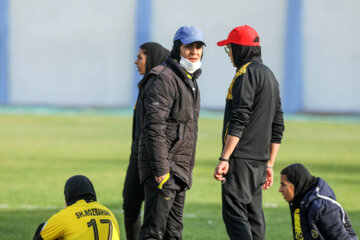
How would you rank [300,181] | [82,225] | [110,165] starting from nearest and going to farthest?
[82,225] < [300,181] < [110,165]

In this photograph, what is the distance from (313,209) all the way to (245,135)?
0.84 m

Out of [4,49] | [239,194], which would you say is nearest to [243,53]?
[239,194]

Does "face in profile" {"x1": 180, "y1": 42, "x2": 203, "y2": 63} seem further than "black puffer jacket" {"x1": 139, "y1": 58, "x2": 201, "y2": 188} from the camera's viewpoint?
Yes

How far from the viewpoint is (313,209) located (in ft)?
20.5

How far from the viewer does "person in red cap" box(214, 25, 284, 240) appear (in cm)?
594

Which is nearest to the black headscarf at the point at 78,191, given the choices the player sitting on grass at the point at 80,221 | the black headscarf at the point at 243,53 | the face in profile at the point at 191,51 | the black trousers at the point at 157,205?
the player sitting on grass at the point at 80,221

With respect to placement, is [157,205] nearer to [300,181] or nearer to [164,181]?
[164,181]

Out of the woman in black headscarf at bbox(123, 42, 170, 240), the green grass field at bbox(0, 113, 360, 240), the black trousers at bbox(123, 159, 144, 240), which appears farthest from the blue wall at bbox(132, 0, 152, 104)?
the black trousers at bbox(123, 159, 144, 240)

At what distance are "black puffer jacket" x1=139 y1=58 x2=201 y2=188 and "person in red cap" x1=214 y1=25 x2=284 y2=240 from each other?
1.06 ft

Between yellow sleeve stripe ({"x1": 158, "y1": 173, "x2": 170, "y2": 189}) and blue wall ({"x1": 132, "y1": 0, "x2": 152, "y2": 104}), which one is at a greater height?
yellow sleeve stripe ({"x1": 158, "y1": 173, "x2": 170, "y2": 189})

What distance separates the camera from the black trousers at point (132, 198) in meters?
7.07

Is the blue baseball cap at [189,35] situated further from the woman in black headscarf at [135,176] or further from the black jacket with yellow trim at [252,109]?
the woman in black headscarf at [135,176]

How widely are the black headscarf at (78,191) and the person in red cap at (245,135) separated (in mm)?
954

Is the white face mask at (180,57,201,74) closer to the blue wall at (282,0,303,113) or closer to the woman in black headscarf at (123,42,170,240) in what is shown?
the woman in black headscarf at (123,42,170,240)
